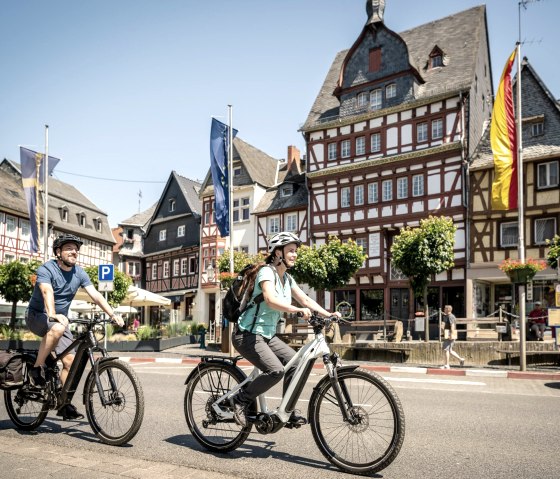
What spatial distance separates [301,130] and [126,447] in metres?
33.9

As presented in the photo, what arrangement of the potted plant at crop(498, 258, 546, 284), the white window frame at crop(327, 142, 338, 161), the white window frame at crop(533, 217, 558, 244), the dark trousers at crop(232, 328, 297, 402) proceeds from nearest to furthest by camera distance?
the dark trousers at crop(232, 328, 297, 402) → the potted plant at crop(498, 258, 546, 284) → the white window frame at crop(533, 217, 558, 244) → the white window frame at crop(327, 142, 338, 161)

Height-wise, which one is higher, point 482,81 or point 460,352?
point 482,81

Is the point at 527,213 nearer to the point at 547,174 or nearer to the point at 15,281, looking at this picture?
the point at 547,174

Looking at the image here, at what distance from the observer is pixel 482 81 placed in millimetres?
36531

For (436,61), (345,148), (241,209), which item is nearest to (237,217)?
(241,209)

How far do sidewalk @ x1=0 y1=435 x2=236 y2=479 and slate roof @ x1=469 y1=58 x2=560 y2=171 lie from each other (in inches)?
1137

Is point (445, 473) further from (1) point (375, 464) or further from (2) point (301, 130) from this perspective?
(2) point (301, 130)

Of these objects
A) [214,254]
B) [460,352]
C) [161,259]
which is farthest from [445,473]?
[161,259]

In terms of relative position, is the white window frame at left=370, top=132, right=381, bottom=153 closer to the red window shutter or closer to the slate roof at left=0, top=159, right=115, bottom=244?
the red window shutter

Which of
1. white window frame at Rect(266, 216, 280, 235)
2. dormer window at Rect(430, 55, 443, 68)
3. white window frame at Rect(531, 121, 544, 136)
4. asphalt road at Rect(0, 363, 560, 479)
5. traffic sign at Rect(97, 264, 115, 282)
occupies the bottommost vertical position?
asphalt road at Rect(0, 363, 560, 479)

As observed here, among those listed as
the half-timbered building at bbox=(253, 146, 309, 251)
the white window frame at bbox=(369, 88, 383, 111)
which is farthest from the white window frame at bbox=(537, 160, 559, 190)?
the half-timbered building at bbox=(253, 146, 309, 251)

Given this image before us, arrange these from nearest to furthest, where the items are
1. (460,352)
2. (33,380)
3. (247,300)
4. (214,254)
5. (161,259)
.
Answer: (247,300), (33,380), (460,352), (214,254), (161,259)

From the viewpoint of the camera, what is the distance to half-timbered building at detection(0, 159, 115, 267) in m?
47.2

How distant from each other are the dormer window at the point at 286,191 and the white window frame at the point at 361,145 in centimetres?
686
